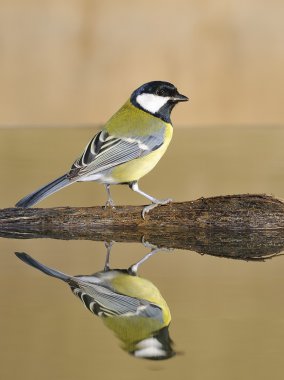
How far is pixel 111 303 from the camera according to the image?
54.0 inches

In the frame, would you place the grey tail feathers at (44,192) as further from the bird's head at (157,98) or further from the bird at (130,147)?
the bird's head at (157,98)

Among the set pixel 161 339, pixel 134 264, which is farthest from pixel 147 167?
pixel 161 339

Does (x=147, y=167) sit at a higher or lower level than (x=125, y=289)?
higher

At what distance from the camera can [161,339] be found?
1.19m

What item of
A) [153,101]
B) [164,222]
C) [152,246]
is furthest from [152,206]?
[153,101]

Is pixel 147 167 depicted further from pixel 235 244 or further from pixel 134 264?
pixel 134 264

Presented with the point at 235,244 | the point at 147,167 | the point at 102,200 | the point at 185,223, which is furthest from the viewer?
the point at 102,200

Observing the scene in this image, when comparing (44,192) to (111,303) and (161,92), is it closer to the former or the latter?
(161,92)

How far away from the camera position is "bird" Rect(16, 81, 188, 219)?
199 centimetres

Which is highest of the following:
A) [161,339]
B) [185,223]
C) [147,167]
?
[147,167]

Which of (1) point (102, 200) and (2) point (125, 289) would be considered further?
(1) point (102, 200)

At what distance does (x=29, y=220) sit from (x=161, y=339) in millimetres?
819

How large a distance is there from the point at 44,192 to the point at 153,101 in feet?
1.22

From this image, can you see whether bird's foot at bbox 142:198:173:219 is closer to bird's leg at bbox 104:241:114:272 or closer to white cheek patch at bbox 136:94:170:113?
bird's leg at bbox 104:241:114:272
